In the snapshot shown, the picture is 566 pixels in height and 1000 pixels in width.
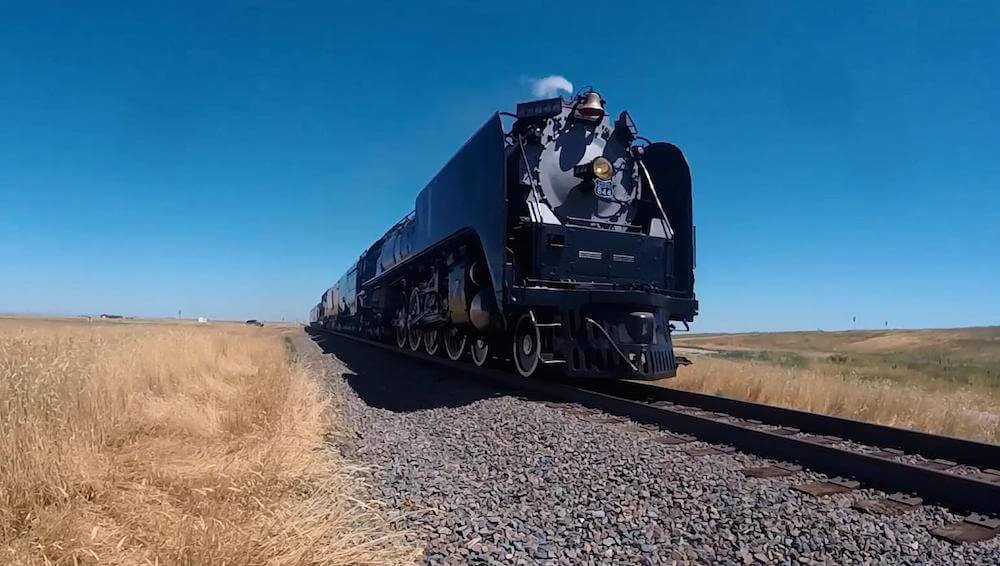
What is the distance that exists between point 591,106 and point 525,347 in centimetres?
383

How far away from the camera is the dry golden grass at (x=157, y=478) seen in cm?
247

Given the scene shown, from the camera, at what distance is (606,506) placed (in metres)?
3.52

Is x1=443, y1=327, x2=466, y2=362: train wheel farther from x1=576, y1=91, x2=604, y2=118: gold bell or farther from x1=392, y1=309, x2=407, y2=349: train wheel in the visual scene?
x1=576, y1=91, x2=604, y2=118: gold bell

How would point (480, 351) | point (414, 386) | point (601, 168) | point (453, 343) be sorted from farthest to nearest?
point (453, 343), point (480, 351), point (414, 386), point (601, 168)

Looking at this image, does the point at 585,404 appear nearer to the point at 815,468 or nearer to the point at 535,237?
the point at 535,237

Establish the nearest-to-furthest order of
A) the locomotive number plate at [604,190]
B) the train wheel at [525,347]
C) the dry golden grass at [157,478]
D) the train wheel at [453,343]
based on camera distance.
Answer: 1. the dry golden grass at [157,478]
2. the train wheel at [525,347]
3. the locomotive number plate at [604,190]
4. the train wheel at [453,343]

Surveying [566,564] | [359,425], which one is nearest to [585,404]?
[359,425]

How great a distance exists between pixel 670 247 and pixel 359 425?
5319 millimetres

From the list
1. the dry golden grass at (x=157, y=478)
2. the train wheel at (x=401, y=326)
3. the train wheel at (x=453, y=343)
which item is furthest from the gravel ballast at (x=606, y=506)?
the train wheel at (x=401, y=326)

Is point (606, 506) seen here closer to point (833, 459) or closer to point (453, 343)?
point (833, 459)

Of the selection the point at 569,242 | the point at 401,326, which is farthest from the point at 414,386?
the point at 401,326

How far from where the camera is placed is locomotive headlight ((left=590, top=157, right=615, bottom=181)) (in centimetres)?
863

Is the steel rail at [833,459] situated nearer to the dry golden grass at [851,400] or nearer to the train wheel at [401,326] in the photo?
the dry golden grass at [851,400]

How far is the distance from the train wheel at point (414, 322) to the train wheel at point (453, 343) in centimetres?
112
